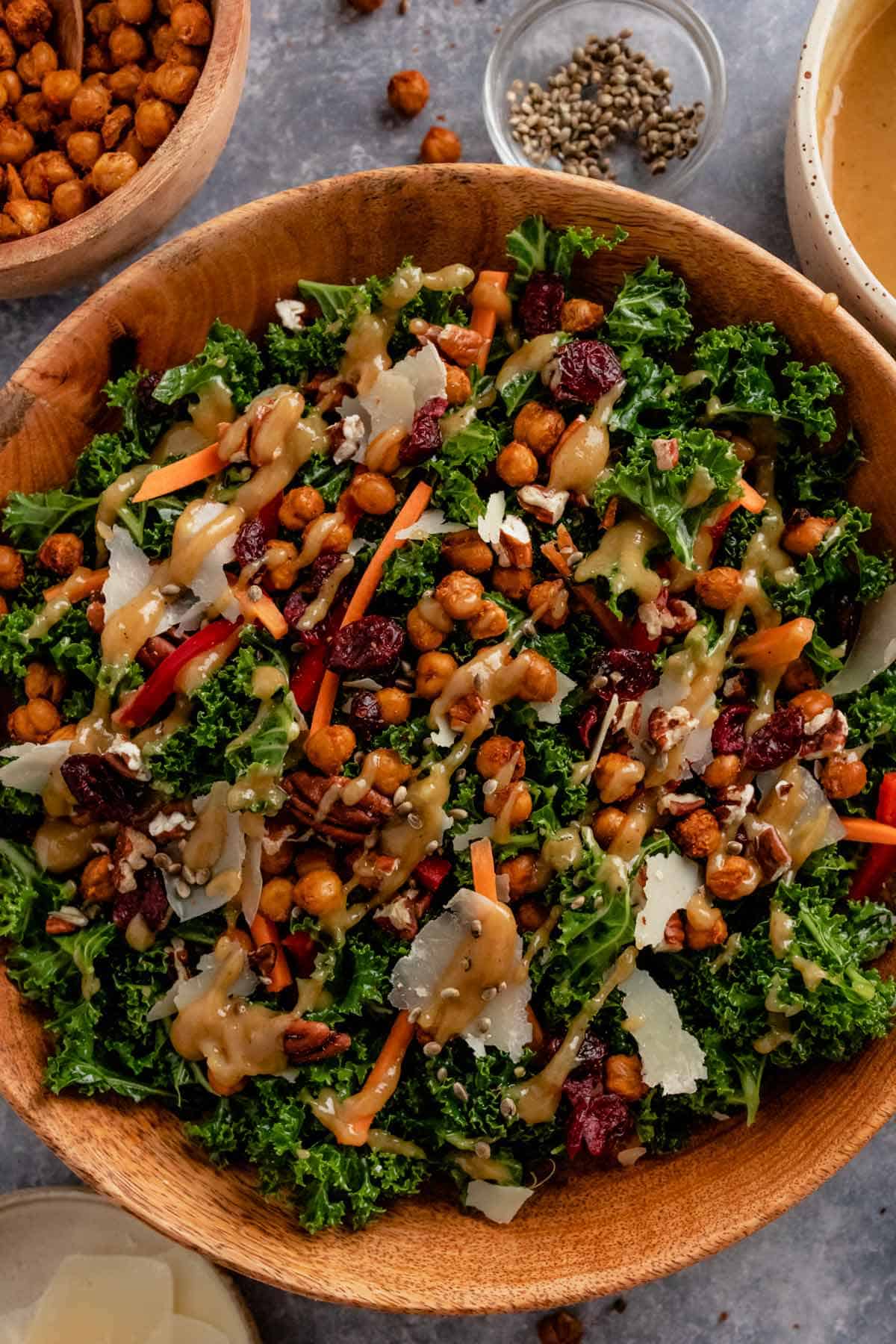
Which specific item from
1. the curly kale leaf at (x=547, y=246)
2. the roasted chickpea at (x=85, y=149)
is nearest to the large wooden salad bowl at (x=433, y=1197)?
the curly kale leaf at (x=547, y=246)

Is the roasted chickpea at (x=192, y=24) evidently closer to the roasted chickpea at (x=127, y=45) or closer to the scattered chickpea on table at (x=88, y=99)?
the scattered chickpea on table at (x=88, y=99)

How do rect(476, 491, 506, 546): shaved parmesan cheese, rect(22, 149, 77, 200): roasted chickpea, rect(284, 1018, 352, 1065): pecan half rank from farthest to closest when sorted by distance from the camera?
rect(22, 149, 77, 200): roasted chickpea → rect(476, 491, 506, 546): shaved parmesan cheese → rect(284, 1018, 352, 1065): pecan half

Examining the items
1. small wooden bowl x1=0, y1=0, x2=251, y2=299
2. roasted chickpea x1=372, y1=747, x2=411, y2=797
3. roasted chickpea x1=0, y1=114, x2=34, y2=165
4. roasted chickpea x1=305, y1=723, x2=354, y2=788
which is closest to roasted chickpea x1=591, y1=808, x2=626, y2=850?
roasted chickpea x1=372, y1=747, x2=411, y2=797

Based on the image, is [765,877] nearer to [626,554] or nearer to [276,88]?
[626,554]

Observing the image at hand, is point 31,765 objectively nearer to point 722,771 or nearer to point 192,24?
point 722,771

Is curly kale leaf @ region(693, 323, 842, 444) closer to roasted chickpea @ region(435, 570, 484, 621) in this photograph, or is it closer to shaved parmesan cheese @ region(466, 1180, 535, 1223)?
roasted chickpea @ region(435, 570, 484, 621)
